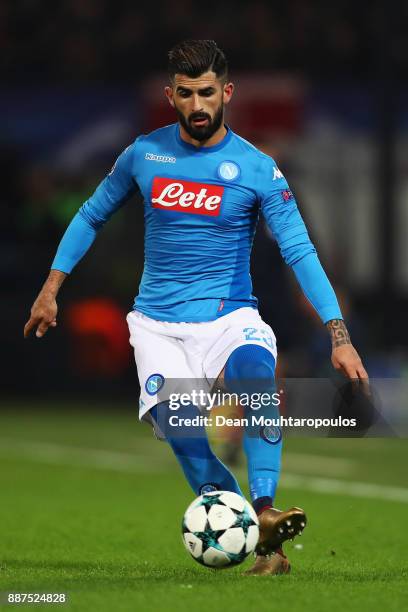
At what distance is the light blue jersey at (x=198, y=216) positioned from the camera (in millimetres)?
6238

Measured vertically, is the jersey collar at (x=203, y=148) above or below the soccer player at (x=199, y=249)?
above

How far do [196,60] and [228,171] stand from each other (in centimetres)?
45

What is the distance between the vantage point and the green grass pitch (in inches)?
218

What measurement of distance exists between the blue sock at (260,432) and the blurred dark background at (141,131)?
930cm

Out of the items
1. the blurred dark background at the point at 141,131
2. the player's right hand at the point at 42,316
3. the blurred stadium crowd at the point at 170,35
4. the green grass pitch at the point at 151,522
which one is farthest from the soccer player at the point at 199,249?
the blurred stadium crowd at the point at 170,35

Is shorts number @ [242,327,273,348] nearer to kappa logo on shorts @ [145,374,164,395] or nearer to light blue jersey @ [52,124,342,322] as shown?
light blue jersey @ [52,124,342,322]

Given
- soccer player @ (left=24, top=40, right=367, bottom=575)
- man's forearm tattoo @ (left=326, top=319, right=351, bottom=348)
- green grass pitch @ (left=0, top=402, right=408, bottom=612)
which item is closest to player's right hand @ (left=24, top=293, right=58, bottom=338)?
soccer player @ (left=24, top=40, right=367, bottom=575)

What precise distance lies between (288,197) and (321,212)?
43.4 ft

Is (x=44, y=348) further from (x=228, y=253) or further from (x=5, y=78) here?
(x=228, y=253)

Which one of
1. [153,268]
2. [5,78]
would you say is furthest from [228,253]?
[5,78]

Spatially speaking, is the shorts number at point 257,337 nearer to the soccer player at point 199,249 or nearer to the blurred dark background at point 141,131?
the soccer player at point 199,249

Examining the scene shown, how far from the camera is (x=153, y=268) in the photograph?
21.0 feet

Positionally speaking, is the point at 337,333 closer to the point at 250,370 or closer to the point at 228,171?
the point at 250,370

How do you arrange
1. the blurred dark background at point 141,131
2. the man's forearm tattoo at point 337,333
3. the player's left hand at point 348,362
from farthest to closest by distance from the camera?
the blurred dark background at point 141,131 < the man's forearm tattoo at point 337,333 < the player's left hand at point 348,362
